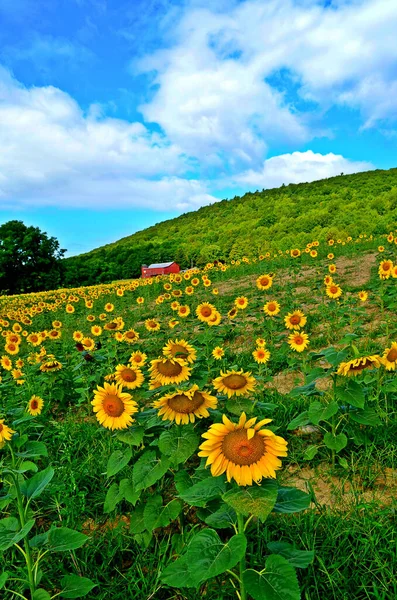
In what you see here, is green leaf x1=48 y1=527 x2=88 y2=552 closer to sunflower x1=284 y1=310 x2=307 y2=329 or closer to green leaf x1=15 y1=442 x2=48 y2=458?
green leaf x1=15 y1=442 x2=48 y2=458

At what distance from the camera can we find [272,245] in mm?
37531

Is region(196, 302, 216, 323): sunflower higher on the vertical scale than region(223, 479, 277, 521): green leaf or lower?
higher

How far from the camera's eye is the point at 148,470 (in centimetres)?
184

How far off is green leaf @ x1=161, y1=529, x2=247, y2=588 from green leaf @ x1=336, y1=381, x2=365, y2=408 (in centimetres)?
117

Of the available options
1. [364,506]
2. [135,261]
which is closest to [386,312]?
[364,506]

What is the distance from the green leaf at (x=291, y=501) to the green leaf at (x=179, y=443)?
427 millimetres

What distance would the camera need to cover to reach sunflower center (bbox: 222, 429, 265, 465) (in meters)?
1.35

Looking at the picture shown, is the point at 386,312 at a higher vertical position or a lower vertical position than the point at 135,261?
lower

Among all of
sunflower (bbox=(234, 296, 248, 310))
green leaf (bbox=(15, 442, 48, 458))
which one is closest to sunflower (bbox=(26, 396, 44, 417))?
green leaf (bbox=(15, 442, 48, 458))

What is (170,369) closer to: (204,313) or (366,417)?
(366,417)

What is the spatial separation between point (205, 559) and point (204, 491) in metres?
0.23

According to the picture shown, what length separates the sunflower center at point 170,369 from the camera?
2080 mm

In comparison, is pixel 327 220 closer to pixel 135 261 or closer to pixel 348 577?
pixel 135 261

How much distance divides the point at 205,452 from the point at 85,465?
1754mm
